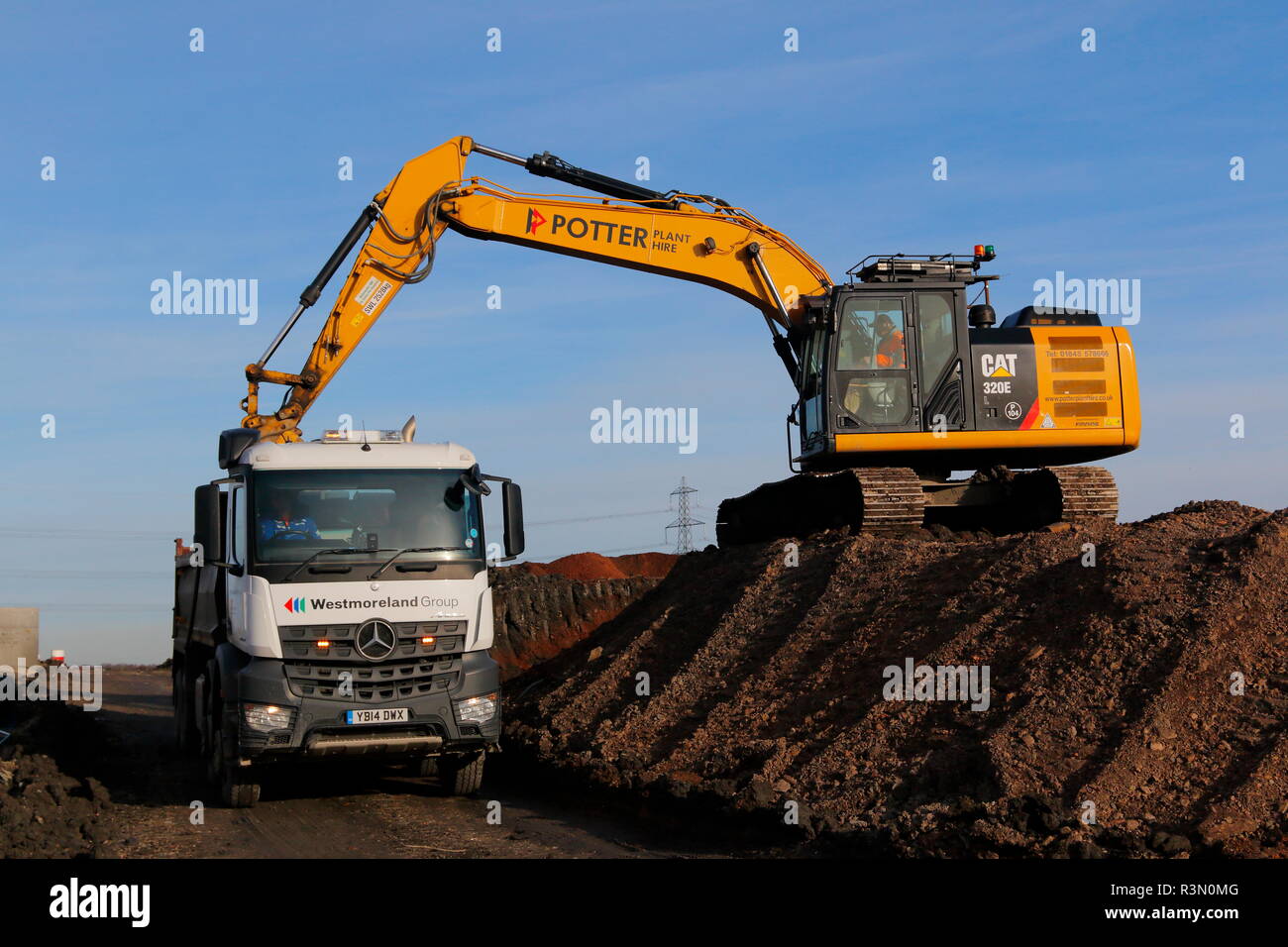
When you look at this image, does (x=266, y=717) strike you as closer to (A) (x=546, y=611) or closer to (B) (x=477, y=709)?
(B) (x=477, y=709)

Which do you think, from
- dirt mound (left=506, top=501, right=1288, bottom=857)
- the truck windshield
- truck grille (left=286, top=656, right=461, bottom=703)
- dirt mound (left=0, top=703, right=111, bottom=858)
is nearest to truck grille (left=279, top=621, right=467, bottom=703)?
truck grille (left=286, top=656, right=461, bottom=703)

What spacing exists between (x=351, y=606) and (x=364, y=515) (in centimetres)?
90

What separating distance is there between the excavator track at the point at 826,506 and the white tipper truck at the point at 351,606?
6.15 m

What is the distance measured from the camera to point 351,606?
36.0ft

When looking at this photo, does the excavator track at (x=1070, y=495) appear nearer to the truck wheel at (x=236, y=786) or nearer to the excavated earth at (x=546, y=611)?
the excavated earth at (x=546, y=611)

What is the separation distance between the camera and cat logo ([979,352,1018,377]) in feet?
56.0

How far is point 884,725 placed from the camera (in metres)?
11.0

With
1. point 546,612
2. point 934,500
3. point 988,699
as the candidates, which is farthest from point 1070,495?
point 546,612
